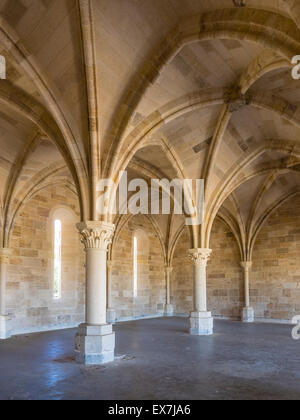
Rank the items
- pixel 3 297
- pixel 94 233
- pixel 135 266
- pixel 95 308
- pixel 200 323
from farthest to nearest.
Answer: pixel 135 266 < pixel 3 297 < pixel 200 323 < pixel 94 233 < pixel 95 308

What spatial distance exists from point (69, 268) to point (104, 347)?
8.39 m

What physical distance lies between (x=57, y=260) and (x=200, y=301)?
6.38m

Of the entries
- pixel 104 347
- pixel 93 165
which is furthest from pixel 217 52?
pixel 104 347

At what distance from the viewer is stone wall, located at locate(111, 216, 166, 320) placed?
19383 millimetres

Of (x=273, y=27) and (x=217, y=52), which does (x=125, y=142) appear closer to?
(x=217, y=52)

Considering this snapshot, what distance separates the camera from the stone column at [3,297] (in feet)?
41.0

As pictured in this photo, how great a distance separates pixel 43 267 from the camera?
15.1 metres

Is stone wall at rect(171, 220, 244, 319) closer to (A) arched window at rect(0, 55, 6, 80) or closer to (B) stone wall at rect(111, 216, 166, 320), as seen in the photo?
(B) stone wall at rect(111, 216, 166, 320)

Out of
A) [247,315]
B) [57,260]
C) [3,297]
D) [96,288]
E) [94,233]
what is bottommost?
[247,315]

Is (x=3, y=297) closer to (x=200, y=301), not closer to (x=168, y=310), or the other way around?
(x=200, y=301)

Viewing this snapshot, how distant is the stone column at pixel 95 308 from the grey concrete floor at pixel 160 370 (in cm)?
34

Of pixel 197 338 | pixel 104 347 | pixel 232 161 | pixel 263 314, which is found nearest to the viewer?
pixel 104 347

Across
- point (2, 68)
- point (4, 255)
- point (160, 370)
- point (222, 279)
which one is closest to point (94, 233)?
point (160, 370)

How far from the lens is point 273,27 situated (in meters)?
5.75
